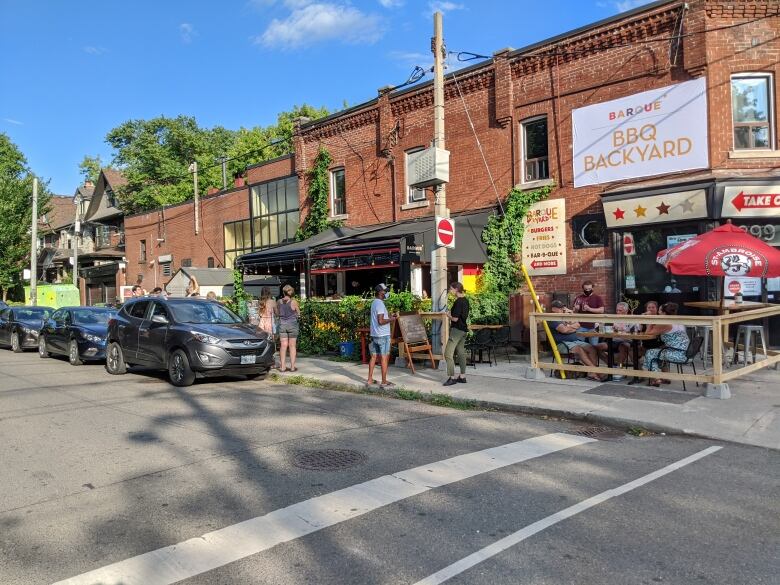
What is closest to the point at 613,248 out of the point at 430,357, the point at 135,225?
the point at 430,357

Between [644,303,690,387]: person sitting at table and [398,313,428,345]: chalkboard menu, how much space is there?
4.26 meters

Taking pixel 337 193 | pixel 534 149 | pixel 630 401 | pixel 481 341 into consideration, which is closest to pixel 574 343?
pixel 630 401

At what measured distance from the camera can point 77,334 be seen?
567 inches

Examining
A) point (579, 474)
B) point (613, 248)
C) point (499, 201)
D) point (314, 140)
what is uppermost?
point (314, 140)

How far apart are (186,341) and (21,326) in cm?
1088

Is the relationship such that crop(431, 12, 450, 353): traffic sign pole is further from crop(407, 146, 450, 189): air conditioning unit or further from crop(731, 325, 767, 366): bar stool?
crop(731, 325, 767, 366): bar stool

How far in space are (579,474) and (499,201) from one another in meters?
11.7

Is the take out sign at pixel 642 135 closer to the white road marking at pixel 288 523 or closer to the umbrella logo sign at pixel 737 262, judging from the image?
the umbrella logo sign at pixel 737 262

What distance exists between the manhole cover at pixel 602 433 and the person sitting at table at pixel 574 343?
113 inches

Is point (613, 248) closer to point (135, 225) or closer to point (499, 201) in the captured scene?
point (499, 201)

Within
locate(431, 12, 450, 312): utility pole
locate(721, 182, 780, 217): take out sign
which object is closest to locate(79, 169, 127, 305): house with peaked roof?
locate(431, 12, 450, 312): utility pole

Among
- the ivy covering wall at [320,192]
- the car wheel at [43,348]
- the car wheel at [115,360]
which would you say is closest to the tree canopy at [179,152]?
the ivy covering wall at [320,192]

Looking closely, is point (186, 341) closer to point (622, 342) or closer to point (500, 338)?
point (500, 338)

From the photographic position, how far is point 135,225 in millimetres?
35938
